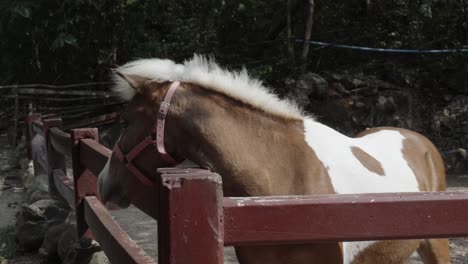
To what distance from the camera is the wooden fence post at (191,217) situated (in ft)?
3.86

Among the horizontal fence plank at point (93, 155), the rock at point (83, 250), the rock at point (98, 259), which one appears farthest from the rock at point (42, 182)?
the horizontal fence plank at point (93, 155)

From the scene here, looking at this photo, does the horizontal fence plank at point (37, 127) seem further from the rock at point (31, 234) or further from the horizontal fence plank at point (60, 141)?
the rock at point (31, 234)

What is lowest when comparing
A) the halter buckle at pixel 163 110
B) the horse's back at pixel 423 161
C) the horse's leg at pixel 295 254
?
the horse's leg at pixel 295 254

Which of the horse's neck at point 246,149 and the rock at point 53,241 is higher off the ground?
the horse's neck at point 246,149

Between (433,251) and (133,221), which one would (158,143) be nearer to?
(433,251)

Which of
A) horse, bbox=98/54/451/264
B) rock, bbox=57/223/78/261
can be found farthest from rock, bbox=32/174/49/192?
horse, bbox=98/54/451/264

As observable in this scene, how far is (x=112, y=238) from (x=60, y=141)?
2.86 meters

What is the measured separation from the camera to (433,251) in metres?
3.42

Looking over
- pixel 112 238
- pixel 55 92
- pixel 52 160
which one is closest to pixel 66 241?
pixel 52 160

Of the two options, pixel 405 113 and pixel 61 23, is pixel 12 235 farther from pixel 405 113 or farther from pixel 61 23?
pixel 405 113

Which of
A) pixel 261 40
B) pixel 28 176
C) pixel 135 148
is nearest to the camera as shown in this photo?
pixel 135 148

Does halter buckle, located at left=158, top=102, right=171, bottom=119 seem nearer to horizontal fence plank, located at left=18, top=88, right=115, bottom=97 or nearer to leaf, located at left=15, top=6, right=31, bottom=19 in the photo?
leaf, located at left=15, top=6, right=31, bottom=19

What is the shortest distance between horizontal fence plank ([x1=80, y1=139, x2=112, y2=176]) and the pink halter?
0.52m

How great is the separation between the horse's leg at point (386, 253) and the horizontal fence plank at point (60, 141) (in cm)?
288
